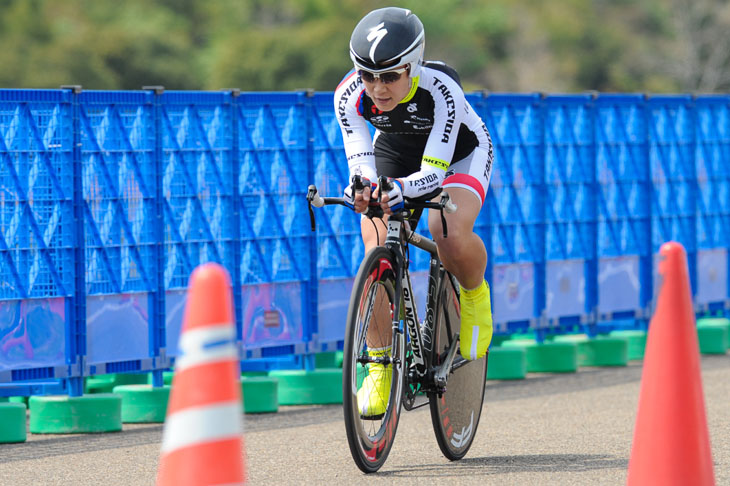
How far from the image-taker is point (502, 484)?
6.33 metres

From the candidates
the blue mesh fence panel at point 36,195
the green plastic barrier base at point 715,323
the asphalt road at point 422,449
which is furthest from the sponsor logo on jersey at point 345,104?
the green plastic barrier base at point 715,323

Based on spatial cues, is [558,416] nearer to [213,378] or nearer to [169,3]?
[213,378]

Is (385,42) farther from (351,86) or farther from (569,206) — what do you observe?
(569,206)

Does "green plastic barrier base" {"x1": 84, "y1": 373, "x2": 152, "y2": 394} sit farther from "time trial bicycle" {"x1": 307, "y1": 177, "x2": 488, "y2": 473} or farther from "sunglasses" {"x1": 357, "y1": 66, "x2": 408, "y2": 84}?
"sunglasses" {"x1": 357, "y1": 66, "x2": 408, "y2": 84}

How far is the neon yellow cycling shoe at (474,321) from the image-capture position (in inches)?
275

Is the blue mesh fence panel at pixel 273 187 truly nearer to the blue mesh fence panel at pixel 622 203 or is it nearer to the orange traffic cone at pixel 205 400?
the blue mesh fence panel at pixel 622 203

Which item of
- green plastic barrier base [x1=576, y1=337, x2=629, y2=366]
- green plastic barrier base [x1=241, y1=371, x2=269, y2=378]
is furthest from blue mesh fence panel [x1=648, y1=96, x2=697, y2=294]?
green plastic barrier base [x1=241, y1=371, x2=269, y2=378]

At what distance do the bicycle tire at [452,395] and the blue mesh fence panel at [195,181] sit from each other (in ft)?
8.47

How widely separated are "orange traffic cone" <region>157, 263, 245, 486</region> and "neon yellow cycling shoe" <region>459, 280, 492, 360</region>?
2.93m

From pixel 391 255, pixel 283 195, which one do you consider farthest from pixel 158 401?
pixel 391 255

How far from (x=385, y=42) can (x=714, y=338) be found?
22.9 ft

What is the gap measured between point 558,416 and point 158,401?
2460 mm

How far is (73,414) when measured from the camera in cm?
852

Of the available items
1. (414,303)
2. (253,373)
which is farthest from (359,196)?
(253,373)
